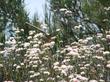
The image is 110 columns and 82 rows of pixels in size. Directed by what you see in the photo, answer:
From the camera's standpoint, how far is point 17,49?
285 inches

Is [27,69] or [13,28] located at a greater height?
[13,28]

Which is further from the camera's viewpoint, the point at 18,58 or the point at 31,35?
the point at 31,35

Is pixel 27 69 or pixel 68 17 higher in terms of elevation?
pixel 68 17

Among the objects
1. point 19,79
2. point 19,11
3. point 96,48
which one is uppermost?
point 19,11

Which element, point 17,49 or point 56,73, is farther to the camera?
point 17,49

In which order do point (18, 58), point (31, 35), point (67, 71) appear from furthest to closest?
1. point (31, 35)
2. point (18, 58)
3. point (67, 71)

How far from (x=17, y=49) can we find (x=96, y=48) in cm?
135

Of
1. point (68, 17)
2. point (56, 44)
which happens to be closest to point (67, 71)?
point (56, 44)

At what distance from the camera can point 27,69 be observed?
22.9 ft

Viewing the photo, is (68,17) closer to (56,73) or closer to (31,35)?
(31,35)

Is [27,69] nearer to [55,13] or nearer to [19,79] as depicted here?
[19,79]

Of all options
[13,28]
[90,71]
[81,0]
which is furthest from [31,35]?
[90,71]

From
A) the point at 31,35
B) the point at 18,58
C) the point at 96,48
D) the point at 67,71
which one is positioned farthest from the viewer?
the point at 31,35

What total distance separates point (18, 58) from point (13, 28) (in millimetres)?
894
